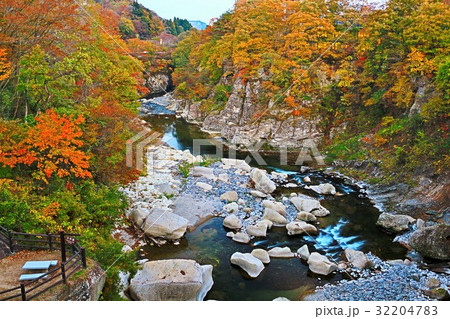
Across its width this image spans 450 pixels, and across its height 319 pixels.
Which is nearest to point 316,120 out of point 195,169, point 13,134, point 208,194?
point 195,169

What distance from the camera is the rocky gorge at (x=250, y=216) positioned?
1052cm

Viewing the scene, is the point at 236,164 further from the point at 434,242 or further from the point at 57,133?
the point at 57,133

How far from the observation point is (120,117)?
13703mm

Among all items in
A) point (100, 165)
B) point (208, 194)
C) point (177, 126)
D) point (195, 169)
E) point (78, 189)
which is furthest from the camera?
point (177, 126)

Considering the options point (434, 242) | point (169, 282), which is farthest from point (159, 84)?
point (434, 242)

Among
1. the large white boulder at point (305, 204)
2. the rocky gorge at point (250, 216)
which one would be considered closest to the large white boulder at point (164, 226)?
the rocky gorge at point (250, 216)

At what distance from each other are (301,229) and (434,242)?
4.46 metres

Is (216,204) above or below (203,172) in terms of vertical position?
below

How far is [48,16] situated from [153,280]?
36.4ft

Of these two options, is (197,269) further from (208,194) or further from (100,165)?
(208,194)

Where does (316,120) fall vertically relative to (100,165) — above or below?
above

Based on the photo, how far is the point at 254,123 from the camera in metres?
27.2

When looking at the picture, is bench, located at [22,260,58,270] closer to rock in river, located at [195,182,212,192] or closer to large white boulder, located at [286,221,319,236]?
large white boulder, located at [286,221,319,236]

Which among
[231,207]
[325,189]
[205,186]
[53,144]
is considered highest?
[53,144]
